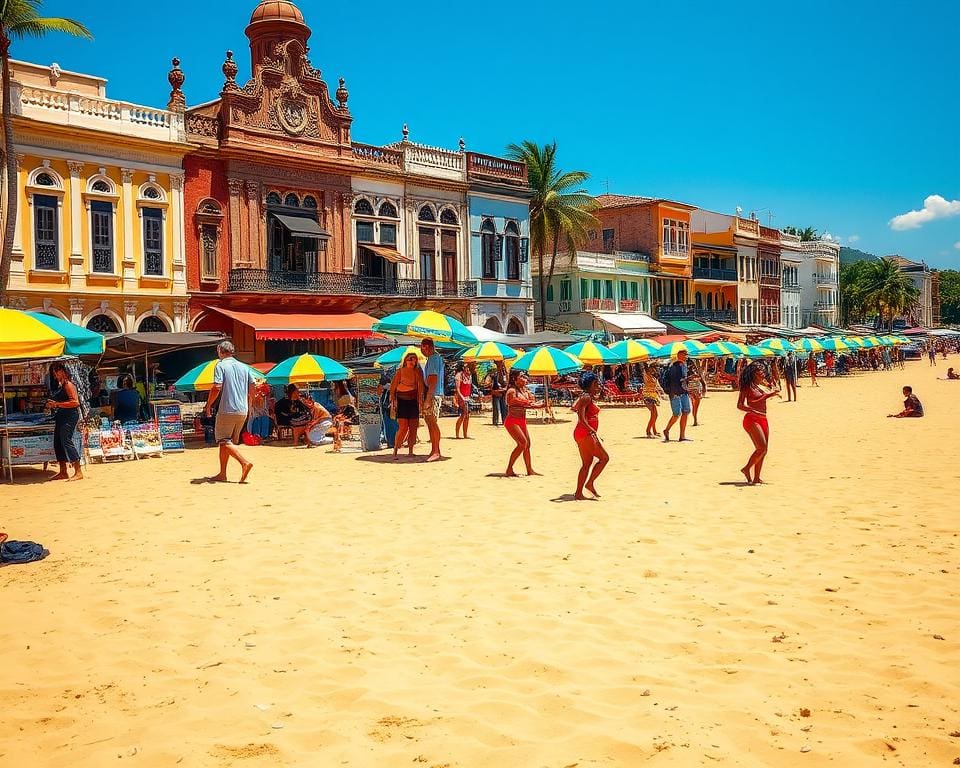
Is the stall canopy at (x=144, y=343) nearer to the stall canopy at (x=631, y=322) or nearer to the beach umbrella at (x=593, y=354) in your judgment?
the beach umbrella at (x=593, y=354)

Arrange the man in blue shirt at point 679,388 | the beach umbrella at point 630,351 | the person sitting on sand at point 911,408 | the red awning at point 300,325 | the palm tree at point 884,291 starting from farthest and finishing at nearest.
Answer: the palm tree at point 884,291
the red awning at point 300,325
the beach umbrella at point 630,351
the person sitting on sand at point 911,408
the man in blue shirt at point 679,388

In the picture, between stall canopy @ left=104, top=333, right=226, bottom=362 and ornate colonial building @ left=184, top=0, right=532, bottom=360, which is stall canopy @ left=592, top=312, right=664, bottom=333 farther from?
stall canopy @ left=104, top=333, right=226, bottom=362

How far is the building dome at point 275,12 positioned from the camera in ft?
87.8

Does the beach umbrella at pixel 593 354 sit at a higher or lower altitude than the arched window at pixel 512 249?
lower

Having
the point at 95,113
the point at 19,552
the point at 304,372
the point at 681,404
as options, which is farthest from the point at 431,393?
the point at 95,113

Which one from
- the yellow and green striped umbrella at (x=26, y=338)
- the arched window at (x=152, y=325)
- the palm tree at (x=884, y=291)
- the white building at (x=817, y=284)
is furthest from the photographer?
the palm tree at (x=884, y=291)

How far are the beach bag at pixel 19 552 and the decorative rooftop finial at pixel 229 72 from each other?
851 inches

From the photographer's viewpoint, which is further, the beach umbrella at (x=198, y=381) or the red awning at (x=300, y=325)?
the red awning at (x=300, y=325)

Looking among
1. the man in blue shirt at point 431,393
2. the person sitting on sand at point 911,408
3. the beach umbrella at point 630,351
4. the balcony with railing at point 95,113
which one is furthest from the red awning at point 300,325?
the person sitting on sand at point 911,408

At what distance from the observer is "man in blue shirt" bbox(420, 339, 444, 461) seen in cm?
1240

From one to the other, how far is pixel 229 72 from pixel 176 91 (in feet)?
5.88

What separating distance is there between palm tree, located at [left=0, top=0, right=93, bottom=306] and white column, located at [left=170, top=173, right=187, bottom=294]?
4497 millimetres

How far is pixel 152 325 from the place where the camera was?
23938mm

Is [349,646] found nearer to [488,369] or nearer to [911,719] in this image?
[911,719]
